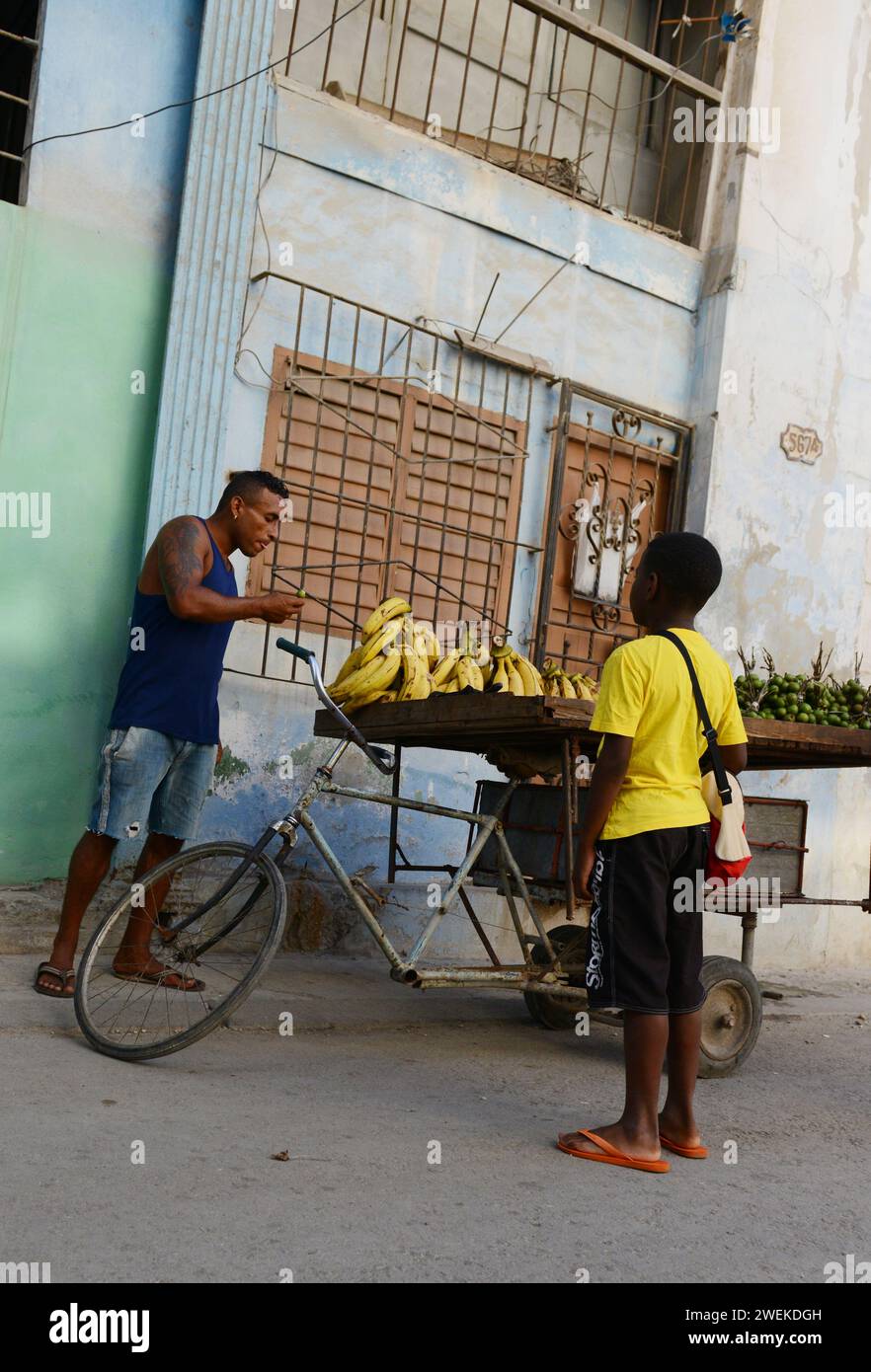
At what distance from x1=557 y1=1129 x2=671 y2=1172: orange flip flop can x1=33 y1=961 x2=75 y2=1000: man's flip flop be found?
219 centimetres

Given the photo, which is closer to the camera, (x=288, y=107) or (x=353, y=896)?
(x=353, y=896)

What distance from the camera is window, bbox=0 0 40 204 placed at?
21.0 feet

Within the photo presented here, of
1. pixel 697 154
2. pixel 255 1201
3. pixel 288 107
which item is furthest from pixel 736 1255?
pixel 697 154

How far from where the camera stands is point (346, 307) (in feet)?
22.3

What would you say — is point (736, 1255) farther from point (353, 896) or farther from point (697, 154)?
point (697, 154)

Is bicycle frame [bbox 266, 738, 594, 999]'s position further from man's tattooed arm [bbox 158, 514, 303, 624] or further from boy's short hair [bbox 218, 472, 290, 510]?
boy's short hair [bbox 218, 472, 290, 510]

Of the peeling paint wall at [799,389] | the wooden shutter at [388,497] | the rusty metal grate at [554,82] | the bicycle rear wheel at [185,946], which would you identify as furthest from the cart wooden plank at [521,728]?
the rusty metal grate at [554,82]

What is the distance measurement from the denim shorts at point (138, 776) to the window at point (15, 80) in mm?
2854

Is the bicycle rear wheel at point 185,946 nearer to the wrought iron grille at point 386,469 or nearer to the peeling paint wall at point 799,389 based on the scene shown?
the wrought iron grille at point 386,469

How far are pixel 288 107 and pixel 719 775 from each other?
4.64m

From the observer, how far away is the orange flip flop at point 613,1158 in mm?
3422

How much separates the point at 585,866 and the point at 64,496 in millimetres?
3418

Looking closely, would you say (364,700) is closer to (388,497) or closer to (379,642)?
(379,642)
